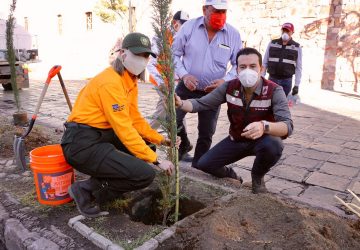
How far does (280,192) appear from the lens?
3.86 meters

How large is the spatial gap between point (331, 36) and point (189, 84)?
9.57 meters

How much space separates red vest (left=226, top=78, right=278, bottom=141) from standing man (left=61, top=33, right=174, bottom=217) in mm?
879

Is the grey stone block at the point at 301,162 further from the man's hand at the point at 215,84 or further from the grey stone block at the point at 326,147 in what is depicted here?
the man's hand at the point at 215,84

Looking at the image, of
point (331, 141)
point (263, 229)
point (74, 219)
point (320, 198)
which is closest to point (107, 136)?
point (74, 219)

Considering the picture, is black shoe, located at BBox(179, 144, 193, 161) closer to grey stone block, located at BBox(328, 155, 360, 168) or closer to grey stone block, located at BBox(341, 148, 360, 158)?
Answer: grey stone block, located at BBox(328, 155, 360, 168)

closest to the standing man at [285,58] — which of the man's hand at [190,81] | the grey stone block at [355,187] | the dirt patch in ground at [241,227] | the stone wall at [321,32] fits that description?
the grey stone block at [355,187]

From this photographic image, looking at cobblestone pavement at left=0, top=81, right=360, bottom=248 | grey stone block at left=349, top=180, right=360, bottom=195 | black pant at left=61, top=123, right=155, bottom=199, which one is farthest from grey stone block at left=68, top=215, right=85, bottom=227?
grey stone block at left=349, top=180, right=360, bottom=195

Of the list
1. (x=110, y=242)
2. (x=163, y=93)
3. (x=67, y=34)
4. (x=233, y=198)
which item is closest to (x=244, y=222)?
(x=233, y=198)

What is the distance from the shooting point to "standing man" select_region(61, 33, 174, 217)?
2.88 m

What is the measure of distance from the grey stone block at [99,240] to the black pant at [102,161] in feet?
1.61

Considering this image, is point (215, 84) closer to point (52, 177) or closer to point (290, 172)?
point (290, 172)

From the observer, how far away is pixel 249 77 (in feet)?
10.8

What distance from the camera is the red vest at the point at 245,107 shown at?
11.1 feet

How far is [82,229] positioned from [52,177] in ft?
2.17
